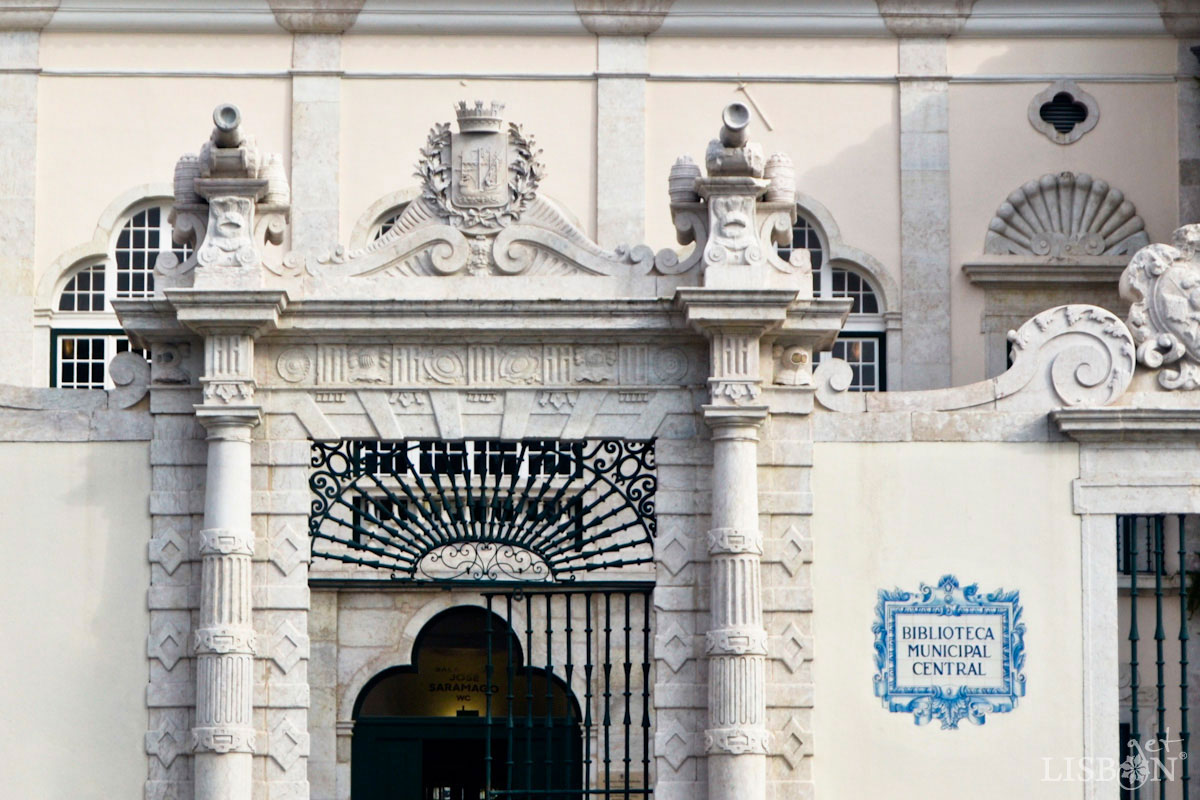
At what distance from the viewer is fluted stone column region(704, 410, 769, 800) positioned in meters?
17.4

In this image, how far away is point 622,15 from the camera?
87.2 ft

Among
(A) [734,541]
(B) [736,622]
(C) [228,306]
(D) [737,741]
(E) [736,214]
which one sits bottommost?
(D) [737,741]

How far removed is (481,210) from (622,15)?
8948 mm

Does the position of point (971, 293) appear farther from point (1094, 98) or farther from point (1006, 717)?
point (1006, 717)

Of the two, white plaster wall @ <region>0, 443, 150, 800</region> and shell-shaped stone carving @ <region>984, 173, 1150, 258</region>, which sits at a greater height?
shell-shaped stone carving @ <region>984, 173, 1150, 258</region>

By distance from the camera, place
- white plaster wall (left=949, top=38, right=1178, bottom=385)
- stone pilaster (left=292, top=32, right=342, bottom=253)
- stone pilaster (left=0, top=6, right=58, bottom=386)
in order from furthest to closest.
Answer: white plaster wall (left=949, top=38, right=1178, bottom=385) → stone pilaster (left=292, top=32, right=342, bottom=253) → stone pilaster (left=0, top=6, right=58, bottom=386)

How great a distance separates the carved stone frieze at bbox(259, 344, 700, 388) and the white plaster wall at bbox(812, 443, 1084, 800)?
1.36m

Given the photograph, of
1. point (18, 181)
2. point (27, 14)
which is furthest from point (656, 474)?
point (27, 14)

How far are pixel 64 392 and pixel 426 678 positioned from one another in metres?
9.38

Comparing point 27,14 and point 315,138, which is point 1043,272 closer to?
point 315,138

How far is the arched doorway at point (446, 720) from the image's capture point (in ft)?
80.2

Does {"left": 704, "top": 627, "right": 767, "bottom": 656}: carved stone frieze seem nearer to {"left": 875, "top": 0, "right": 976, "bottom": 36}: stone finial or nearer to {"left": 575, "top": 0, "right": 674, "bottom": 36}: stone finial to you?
{"left": 575, "top": 0, "right": 674, "bottom": 36}: stone finial

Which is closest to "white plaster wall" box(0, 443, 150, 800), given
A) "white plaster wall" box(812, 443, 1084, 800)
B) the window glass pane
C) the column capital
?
the column capital

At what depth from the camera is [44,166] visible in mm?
26359
